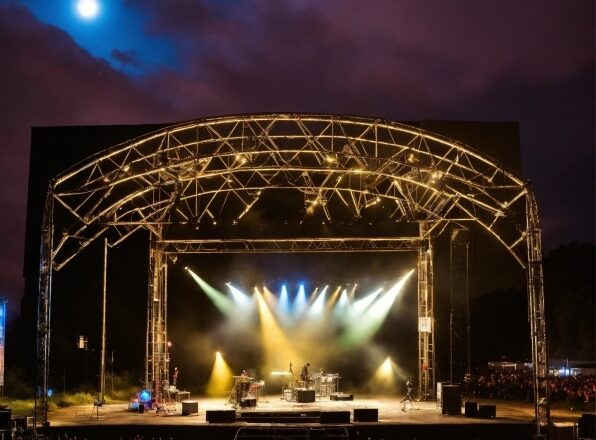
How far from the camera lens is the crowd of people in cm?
2616

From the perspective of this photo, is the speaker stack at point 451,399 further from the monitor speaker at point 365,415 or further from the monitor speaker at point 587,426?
the monitor speaker at point 587,426

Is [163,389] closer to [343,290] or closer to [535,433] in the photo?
[343,290]

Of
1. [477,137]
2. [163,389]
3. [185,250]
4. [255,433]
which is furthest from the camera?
[477,137]

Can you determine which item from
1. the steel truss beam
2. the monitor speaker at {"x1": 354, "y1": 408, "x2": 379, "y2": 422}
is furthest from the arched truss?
the monitor speaker at {"x1": 354, "y1": 408, "x2": 379, "y2": 422}

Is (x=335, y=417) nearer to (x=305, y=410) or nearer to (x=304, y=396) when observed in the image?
(x=305, y=410)

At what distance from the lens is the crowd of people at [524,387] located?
26.2 metres

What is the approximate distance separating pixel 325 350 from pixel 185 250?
7.66 metres

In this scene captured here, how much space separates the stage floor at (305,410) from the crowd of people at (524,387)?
37.1 inches

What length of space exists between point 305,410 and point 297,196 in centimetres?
1165

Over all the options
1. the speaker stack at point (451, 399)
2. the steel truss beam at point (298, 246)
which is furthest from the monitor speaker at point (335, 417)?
the steel truss beam at point (298, 246)

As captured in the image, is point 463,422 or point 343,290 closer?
point 463,422

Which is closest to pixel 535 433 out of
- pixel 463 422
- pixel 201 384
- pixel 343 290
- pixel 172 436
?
pixel 463 422

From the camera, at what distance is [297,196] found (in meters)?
32.0

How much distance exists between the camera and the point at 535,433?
1956 centimetres
